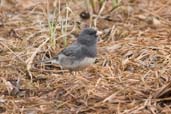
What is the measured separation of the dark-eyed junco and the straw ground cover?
86 mm

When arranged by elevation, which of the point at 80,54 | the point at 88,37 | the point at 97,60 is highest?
the point at 88,37

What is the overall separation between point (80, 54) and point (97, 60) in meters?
0.35

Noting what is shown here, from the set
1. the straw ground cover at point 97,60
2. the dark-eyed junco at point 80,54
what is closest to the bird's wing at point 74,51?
the dark-eyed junco at point 80,54

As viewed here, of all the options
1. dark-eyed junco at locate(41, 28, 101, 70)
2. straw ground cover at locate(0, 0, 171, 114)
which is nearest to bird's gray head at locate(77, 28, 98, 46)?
dark-eyed junco at locate(41, 28, 101, 70)

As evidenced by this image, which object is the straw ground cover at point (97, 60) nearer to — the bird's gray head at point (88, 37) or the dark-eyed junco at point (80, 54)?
the dark-eyed junco at point (80, 54)

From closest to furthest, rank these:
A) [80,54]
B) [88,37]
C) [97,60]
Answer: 1. [80,54]
2. [88,37]
3. [97,60]

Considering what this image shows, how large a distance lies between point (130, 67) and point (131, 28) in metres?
1.00

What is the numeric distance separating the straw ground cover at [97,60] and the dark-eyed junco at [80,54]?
86 millimetres

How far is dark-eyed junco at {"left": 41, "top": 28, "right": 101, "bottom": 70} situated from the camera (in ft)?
15.0

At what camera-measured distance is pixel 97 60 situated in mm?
4922

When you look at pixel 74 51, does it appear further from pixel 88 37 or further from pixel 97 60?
pixel 97 60

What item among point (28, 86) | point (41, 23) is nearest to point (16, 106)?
point (28, 86)

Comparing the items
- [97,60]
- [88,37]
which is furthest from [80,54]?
[97,60]

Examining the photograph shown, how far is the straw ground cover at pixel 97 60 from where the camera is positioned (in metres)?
3.90
